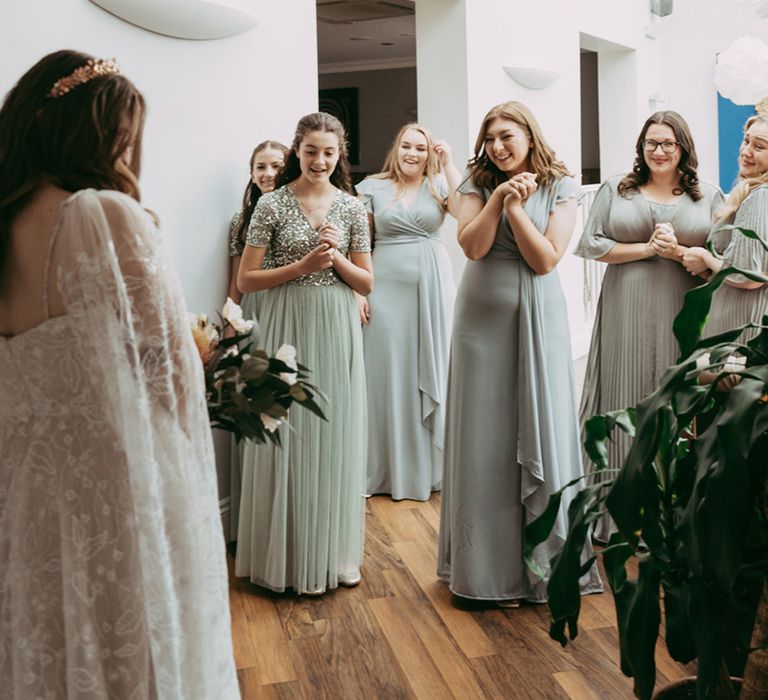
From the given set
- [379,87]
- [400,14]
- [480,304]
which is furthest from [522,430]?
[379,87]

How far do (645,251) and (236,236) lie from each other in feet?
5.18

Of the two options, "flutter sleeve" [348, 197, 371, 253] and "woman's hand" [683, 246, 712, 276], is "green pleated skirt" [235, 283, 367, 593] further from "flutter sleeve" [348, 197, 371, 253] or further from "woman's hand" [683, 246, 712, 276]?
"woman's hand" [683, 246, 712, 276]

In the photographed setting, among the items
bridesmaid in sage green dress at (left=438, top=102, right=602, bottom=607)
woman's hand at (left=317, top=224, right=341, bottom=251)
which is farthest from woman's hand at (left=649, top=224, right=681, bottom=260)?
woman's hand at (left=317, top=224, right=341, bottom=251)

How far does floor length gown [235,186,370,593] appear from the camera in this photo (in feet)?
12.6

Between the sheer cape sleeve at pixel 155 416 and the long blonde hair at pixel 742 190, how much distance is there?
104 inches

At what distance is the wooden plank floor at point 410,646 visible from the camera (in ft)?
10.0

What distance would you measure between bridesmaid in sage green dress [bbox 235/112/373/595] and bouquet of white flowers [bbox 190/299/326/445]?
1529 mm

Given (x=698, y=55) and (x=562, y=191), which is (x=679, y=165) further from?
(x=698, y=55)

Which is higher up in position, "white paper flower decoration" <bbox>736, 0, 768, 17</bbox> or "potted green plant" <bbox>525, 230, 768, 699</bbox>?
"white paper flower decoration" <bbox>736, 0, 768, 17</bbox>

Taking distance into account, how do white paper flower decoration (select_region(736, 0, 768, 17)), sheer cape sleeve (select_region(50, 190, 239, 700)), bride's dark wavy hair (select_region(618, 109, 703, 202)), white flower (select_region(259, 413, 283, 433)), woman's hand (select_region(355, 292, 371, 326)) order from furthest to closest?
woman's hand (select_region(355, 292, 371, 326)) → bride's dark wavy hair (select_region(618, 109, 703, 202)) → white paper flower decoration (select_region(736, 0, 768, 17)) → white flower (select_region(259, 413, 283, 433)) → sheer cape sleeve (select_region(50, 190, 239, 700))

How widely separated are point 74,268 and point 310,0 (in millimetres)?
3369

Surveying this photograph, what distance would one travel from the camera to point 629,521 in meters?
2.00

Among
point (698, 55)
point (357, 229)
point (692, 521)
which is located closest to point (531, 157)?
point (357, 229)

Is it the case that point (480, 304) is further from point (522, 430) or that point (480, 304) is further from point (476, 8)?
point (476, 8)
